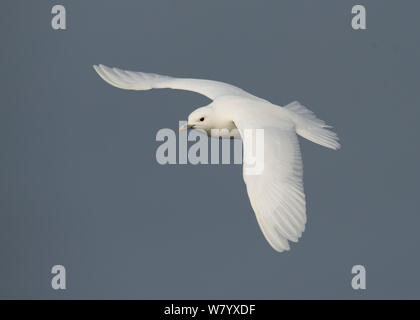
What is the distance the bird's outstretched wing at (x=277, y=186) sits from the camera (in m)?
6.37

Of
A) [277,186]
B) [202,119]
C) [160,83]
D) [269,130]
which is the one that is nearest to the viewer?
[277,186]

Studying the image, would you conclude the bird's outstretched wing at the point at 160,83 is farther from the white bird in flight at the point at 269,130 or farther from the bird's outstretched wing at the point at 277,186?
the bird's outstretched wing at the point at 277,186

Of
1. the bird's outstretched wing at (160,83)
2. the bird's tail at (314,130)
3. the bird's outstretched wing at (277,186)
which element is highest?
the bird's outstretched wing at (160,83)

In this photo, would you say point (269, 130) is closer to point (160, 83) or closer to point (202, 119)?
point (202, 119)

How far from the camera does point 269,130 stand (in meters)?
7.12

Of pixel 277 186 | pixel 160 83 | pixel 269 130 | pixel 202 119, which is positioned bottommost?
pixel 277 186

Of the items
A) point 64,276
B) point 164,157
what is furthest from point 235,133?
point 64,276

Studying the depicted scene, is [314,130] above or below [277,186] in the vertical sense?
above

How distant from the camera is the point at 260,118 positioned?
23.8 ft

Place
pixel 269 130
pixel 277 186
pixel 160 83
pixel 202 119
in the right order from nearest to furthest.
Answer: pixel 277 186 → pixel 269 130 → pixel 202 119 → pixel 160 83

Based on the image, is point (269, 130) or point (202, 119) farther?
point (202, 119)

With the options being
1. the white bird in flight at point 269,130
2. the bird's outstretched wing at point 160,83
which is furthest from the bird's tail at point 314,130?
the bird's outstretched wing at point 160,83

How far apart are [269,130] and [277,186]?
59 centimetres

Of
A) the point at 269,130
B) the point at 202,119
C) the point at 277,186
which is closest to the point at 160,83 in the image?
the point at 202,119
